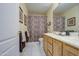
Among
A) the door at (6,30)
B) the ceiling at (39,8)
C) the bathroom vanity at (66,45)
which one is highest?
the ceiling at (39,8)

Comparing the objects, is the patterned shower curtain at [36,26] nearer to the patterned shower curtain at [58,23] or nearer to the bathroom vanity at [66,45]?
the patterned shower curtain at [58,23]

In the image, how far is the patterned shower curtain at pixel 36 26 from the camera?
14.5 ft

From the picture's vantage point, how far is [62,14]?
3361 mm

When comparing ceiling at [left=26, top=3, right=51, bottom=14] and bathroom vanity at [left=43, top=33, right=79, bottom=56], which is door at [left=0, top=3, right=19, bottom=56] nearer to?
bathroom vanity at [left=43, top=33, right=79, bottom=56]

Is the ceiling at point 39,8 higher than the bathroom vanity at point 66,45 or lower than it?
higher

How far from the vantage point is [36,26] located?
4434 mm

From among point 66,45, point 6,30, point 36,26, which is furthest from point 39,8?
point 6,30

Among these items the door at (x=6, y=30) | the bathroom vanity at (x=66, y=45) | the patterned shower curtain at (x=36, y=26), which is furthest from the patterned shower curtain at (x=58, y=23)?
the door at (x=6, y=30)

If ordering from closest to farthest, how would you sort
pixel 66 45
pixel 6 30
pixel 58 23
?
pixel 6 30 → pixel 66 45 → pixel 58 23

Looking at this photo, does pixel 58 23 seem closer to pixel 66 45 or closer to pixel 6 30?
pixel 66 45

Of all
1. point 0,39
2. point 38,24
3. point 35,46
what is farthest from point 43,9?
point 0,39

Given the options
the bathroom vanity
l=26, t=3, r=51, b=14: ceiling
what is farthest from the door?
l=26, t=3, r=51, b=14: ceiling

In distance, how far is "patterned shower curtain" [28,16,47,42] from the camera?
14.5 ft

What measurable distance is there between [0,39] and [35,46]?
157 inches
